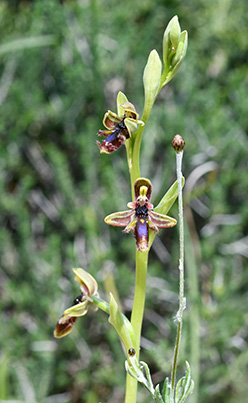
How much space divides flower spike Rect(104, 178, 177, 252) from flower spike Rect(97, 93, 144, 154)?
0.08 metres

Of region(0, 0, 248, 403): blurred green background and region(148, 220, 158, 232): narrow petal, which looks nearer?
region(148, 220, 158, 232): narrow petal

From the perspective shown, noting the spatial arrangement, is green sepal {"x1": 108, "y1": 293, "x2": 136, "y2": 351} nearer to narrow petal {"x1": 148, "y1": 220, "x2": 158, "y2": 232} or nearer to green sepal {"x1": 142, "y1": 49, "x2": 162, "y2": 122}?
narrow petal {"x1": 148, "y1": 220, "x2": 158, "y2": 232}

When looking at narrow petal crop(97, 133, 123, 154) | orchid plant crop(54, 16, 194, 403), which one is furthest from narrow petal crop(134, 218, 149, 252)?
narrow petal crop(97, 133, 123, 154)

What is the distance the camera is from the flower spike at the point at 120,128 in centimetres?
75

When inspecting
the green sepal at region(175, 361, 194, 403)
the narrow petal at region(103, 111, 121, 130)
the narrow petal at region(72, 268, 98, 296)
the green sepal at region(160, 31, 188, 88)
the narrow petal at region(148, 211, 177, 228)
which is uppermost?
Result: the green sepal at region(160, 31, 188, 88)

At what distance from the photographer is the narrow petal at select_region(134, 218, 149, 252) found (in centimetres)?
71

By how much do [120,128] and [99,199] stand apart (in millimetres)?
1045

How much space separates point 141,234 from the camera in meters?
0.73

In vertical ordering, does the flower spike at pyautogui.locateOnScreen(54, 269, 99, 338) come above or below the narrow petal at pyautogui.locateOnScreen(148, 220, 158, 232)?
below

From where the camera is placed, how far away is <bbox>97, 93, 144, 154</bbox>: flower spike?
752 millimetres

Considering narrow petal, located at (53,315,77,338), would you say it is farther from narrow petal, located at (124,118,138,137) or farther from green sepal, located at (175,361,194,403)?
narrow petal, located at (124,118,138,137)

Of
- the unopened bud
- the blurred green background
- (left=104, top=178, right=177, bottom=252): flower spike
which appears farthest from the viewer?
the blurred green background

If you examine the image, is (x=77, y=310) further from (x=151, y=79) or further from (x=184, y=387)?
(x=151, y=79)

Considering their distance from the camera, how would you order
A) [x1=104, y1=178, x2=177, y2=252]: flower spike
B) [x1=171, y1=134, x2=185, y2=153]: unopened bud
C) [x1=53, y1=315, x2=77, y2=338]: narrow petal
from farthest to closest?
[x1=53, y1=315, x2=77, y2=338]: narrow petal < [x1=104, y1=178, x2=177, y2=252]: flower spike < [x1=171, y1=134, x2=185, y2=153]: unopened bud
